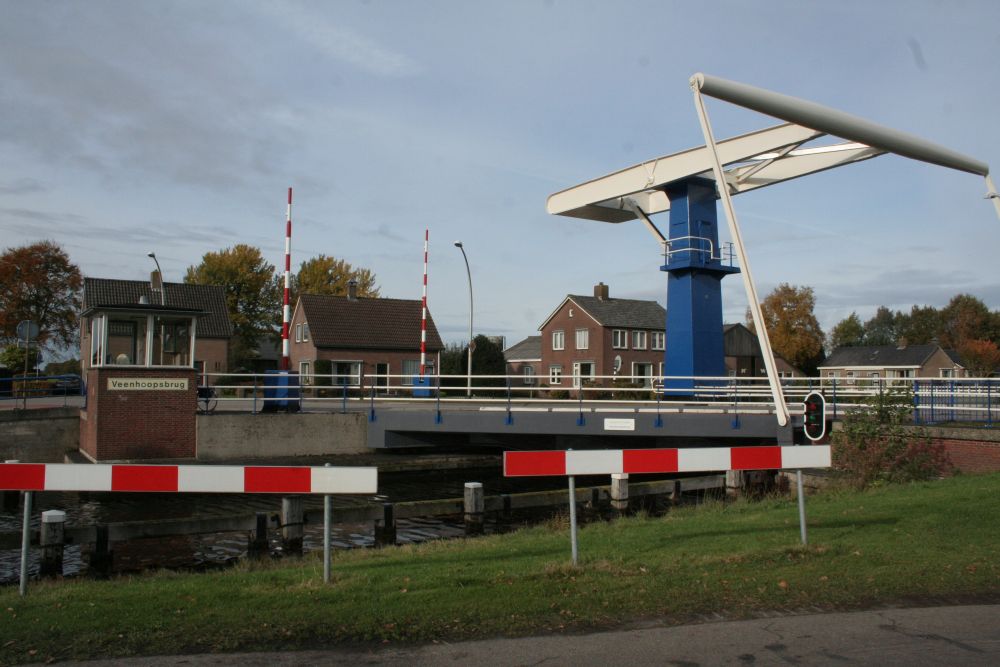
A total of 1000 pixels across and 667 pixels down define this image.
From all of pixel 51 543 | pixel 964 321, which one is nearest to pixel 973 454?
pixel 51 543

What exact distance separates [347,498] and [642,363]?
4013 cm

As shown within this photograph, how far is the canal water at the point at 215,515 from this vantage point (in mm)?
10469

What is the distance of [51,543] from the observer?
9.19 m

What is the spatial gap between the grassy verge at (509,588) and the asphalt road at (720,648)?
0.22 m

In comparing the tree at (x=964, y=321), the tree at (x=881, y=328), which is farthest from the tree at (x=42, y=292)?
the tree at (x=881, y=328)

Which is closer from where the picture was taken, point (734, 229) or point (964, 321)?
point (734, 229)

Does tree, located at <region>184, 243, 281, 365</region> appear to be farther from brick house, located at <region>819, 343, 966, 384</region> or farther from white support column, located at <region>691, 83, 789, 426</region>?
white support column, located at <region>691, 83, 789, 426</region>

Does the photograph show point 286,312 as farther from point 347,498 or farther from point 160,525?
point 160,525

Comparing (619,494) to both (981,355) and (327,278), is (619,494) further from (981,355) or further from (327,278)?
(981,355)

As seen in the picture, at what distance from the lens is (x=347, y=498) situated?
54.8ft

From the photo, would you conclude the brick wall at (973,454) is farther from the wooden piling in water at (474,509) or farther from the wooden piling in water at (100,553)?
the wooden piling in water at (100,553)

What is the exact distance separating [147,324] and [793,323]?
61.6 metres

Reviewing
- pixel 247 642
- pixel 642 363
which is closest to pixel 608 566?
pixel 247 642

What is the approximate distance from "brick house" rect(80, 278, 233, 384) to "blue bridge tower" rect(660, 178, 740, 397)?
11747 millimetres
